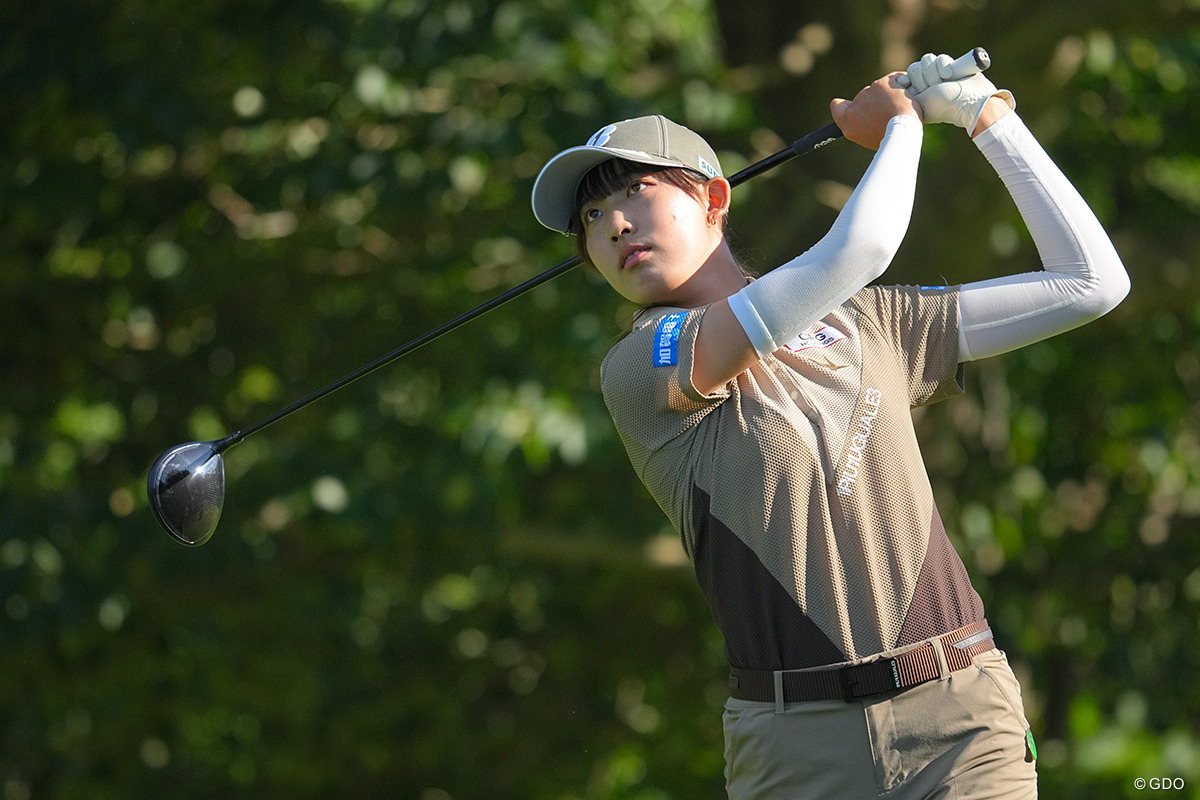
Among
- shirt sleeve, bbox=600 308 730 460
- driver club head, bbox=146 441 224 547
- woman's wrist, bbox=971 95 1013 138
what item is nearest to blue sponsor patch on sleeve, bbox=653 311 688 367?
shirt sleeve, bbox=600 308 730 460

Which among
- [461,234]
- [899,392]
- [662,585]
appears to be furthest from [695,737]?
[899,392]

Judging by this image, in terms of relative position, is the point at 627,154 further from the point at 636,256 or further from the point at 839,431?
the point at 839,431

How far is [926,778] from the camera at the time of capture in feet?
7.28

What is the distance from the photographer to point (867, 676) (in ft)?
7.30

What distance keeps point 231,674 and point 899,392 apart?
15.2 ft

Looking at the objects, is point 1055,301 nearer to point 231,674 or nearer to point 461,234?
point 461,234

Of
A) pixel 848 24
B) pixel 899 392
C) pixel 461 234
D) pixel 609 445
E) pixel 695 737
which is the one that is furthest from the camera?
pixel 695 737

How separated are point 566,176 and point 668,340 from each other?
1.37 feet

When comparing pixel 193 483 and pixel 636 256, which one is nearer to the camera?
pixel 636 256

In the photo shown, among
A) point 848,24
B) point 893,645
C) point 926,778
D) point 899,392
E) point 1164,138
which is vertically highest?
point 848,24

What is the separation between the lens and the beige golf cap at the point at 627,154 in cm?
250

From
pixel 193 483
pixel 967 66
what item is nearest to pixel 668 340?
pixel 967 66

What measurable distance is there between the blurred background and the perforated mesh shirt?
2.20 m

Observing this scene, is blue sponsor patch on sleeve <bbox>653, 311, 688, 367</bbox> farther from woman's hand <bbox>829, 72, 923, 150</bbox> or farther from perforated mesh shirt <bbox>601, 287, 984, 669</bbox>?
woman's hand <bbox>829, 72, 923, 150</bbox>
